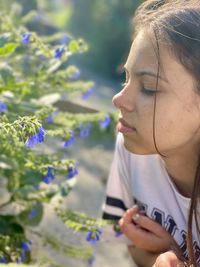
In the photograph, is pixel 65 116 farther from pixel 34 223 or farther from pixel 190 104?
pixel 190 104

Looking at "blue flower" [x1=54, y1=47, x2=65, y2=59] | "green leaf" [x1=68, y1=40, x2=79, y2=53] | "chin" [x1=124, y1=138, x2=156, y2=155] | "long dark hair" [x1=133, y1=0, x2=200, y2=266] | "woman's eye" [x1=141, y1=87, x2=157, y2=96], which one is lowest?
"chin" [x1=124, y1=138, x2=156, y2=155]

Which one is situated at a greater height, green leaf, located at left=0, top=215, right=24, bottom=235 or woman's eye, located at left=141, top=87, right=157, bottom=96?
woman's eye, located at left=141, top=87, right=157, bottom=96

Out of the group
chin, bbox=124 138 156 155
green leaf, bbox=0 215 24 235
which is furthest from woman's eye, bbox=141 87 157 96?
green leaf, bbox=0 215 24 235

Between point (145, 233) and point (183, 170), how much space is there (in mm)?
207

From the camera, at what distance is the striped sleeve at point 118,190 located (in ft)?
5.31

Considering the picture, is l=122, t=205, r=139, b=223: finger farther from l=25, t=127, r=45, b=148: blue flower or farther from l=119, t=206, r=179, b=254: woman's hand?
l=25, t=127, r=45, b=148: blue flower

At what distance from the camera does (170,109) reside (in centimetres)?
121

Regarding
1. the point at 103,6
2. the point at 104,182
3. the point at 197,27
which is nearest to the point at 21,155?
the point at 197,27

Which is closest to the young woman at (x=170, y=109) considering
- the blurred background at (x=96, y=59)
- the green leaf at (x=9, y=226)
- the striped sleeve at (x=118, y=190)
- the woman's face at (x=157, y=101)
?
the woman's face at (x=157, y=101)

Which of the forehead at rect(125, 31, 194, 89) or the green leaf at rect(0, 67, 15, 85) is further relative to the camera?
the green leaf at rect(0, 67, 15, 85)

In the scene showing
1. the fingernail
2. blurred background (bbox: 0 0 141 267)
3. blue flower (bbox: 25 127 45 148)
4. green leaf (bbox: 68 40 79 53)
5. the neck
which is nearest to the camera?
blue flower (bbox: 25 127 45 148)

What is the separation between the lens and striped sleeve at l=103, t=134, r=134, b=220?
1.62 metres

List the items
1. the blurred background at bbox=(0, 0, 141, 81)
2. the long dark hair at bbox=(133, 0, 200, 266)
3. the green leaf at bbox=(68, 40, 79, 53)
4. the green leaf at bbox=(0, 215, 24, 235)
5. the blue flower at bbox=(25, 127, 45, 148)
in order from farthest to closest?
the blurred background at bbox=(0, 0, 141, 81) → the green leaf at bbox=(68, 40, 79, 53) → the green leaf at bbox=(0, 215, 24, 235) → the long dark hair at bbox=(133, 0, 200, 266) → the blue flower at bbox=(25, 127, 45, 148)

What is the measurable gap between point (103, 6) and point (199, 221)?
5.64 m
